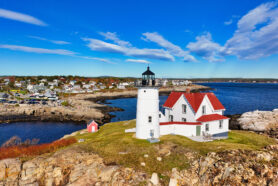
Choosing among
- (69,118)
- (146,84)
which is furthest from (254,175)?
(69,118)

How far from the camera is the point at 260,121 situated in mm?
41250

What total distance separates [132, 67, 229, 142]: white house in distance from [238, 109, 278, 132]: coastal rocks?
60.9 feet

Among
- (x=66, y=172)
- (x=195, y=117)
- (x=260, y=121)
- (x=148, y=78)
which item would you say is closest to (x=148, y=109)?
(x=148, y=78)

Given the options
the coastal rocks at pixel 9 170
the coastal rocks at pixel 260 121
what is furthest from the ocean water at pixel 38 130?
the coastal rocks at pixel 260 121

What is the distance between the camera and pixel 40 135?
137 ft

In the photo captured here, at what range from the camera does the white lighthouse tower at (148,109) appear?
22000mm

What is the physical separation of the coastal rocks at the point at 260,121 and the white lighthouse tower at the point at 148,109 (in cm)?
3044

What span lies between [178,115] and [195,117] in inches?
130

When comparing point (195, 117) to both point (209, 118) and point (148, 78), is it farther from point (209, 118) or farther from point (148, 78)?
point (148, 78)

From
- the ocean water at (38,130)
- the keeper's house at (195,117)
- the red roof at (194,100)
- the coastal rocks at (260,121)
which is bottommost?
the ocean water at (38,130)

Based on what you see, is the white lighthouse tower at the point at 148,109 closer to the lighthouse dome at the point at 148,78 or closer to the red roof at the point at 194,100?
the lighthouse dome at the point at 148,78

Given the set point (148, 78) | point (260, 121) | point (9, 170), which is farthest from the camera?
point (260, 121)

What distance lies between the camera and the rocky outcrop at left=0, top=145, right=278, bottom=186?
15234 mm

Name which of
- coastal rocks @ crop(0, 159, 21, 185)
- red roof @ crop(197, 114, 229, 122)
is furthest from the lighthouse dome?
coastal rocks @ crop(0, 159, 21, 185)
